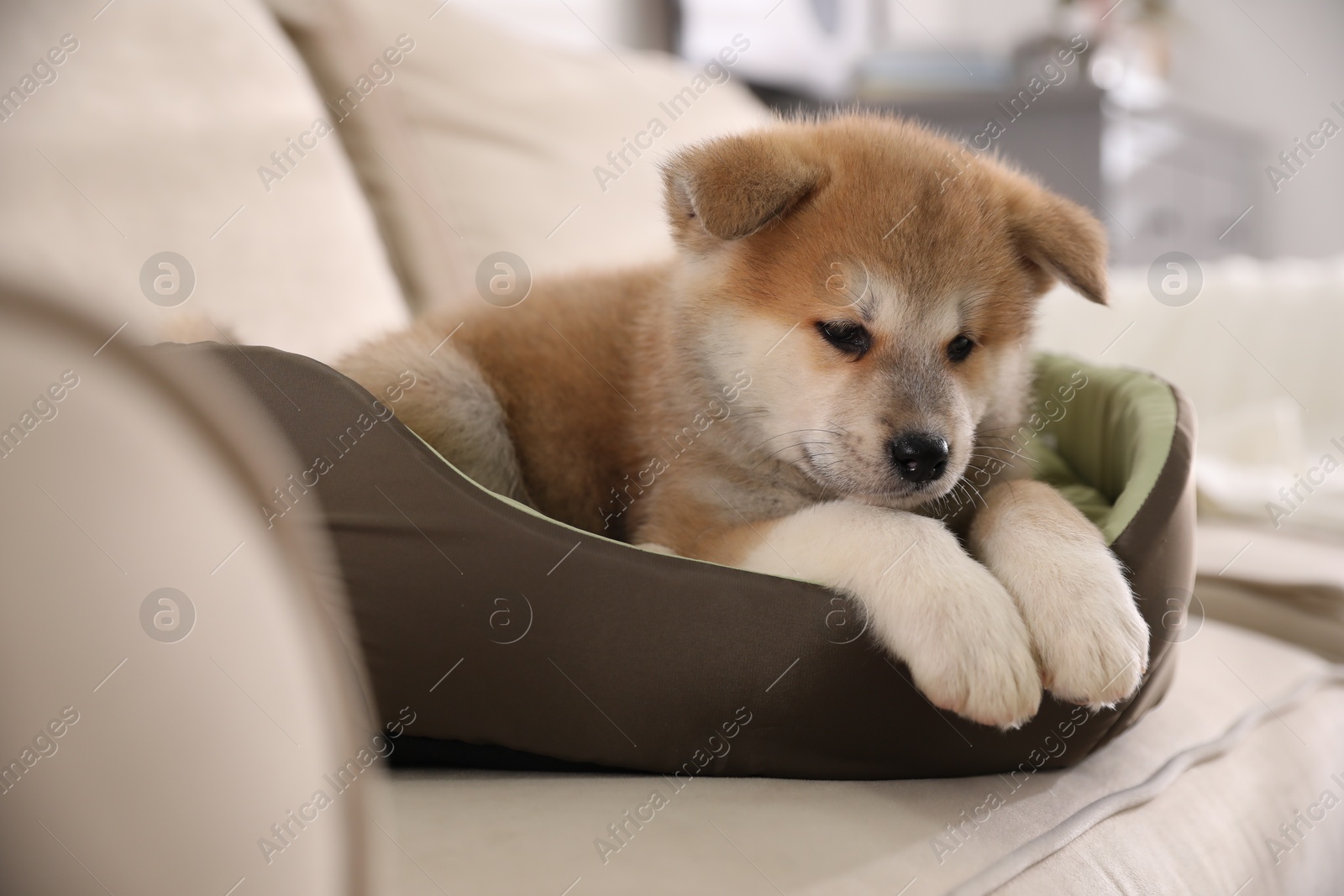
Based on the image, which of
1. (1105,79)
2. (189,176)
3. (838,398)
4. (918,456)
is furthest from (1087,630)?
(1105,79)

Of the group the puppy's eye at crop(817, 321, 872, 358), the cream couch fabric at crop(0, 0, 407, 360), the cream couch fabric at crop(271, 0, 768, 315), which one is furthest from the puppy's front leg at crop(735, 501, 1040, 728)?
the cream couch fabric at crop(271, 0, 768, 315)

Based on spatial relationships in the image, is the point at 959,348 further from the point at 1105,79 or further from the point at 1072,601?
the point at 1105,79

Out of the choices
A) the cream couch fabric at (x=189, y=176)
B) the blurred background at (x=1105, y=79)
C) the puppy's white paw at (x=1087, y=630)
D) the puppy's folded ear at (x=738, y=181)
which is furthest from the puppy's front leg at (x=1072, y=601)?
the blurred background at (x=1105, y=79)

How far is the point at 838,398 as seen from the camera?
3.80ft

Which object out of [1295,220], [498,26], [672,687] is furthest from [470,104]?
[1295,220]

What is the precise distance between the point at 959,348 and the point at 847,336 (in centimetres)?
16

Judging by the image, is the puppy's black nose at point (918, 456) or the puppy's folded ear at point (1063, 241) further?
the puppy's folded ear at point (1063, 241)

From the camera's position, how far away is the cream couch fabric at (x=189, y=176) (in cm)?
131

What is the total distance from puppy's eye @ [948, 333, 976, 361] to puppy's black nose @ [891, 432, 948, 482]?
0.56 feet

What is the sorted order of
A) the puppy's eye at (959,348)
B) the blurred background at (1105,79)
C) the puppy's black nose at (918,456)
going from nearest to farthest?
the puppy's black nose at (918,456) < the puppy's eye at (959,348) < the blurred background at (1105,79)

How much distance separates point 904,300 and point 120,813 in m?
0.94

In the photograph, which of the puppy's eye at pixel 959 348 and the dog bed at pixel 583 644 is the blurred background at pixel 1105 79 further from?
the dog bed at pixel 583 644

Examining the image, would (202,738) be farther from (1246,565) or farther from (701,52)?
(701,52)

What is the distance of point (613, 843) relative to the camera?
784 mm
